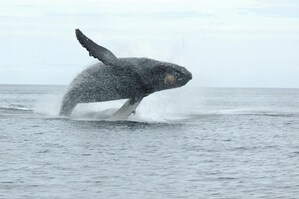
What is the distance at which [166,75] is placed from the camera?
30031 millimetres

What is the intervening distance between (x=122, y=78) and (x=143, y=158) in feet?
34.1

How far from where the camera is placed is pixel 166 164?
19719 millimetres

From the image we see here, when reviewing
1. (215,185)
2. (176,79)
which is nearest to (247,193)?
(215,185)

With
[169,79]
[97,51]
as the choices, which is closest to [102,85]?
[97,51]

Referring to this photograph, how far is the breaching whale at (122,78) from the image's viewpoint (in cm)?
3003

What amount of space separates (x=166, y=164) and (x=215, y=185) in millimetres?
3101

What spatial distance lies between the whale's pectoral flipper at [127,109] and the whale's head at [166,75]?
1086 millimetres

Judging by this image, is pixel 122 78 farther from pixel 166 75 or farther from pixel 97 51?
pixel 166 75

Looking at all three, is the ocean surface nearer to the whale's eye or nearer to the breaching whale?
the breaching whale

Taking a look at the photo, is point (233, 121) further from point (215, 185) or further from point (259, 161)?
point (215, 185)

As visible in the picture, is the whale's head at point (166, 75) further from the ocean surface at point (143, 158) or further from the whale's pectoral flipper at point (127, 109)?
the ocean surface at point (143, 158)

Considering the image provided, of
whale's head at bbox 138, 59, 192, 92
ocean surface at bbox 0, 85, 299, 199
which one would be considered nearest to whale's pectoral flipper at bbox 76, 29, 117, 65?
whale's head at bbox 138, 59, 192, 92

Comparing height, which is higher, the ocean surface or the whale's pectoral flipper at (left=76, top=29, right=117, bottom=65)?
the whale's pectoral flipper at (left=76, top=29, right=117, bottom=65)

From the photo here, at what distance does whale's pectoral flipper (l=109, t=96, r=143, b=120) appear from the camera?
30891 mm
